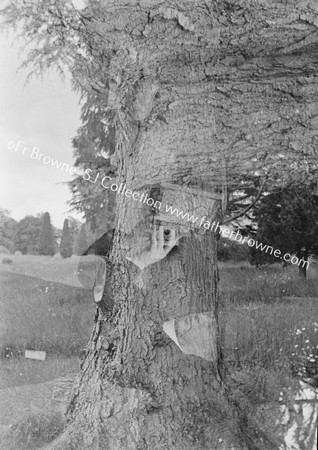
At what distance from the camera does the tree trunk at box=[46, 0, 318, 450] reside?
1000 millimetres

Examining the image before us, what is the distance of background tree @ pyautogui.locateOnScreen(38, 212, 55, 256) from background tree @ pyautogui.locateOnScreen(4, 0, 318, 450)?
0.48ft

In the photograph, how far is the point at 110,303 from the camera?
112cm

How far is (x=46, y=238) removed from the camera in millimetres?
1156

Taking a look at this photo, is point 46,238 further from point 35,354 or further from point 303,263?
point 303,263

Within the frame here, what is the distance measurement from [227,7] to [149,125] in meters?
0.26

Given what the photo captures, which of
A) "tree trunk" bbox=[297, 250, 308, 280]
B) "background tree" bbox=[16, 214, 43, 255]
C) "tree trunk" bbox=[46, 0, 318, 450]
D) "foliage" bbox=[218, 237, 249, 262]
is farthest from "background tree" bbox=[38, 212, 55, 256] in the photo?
"tree trunk" bbox=[297, 250, 308, 280]

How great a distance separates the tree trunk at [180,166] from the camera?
1000mm

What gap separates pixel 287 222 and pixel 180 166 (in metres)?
0.25

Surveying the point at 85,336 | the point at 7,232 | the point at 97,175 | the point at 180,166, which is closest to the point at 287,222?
the point at 180,166

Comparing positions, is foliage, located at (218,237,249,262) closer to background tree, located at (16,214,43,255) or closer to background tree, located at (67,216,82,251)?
background tree, located at (67,216,82,251)

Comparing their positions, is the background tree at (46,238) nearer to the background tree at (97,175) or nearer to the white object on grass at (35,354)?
the background tree at (97,175)

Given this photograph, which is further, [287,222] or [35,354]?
[35,354]

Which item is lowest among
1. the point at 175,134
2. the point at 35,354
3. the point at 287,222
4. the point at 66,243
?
the point at 35,354

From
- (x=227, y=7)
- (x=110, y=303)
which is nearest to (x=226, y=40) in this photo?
(x=227, y=7)
